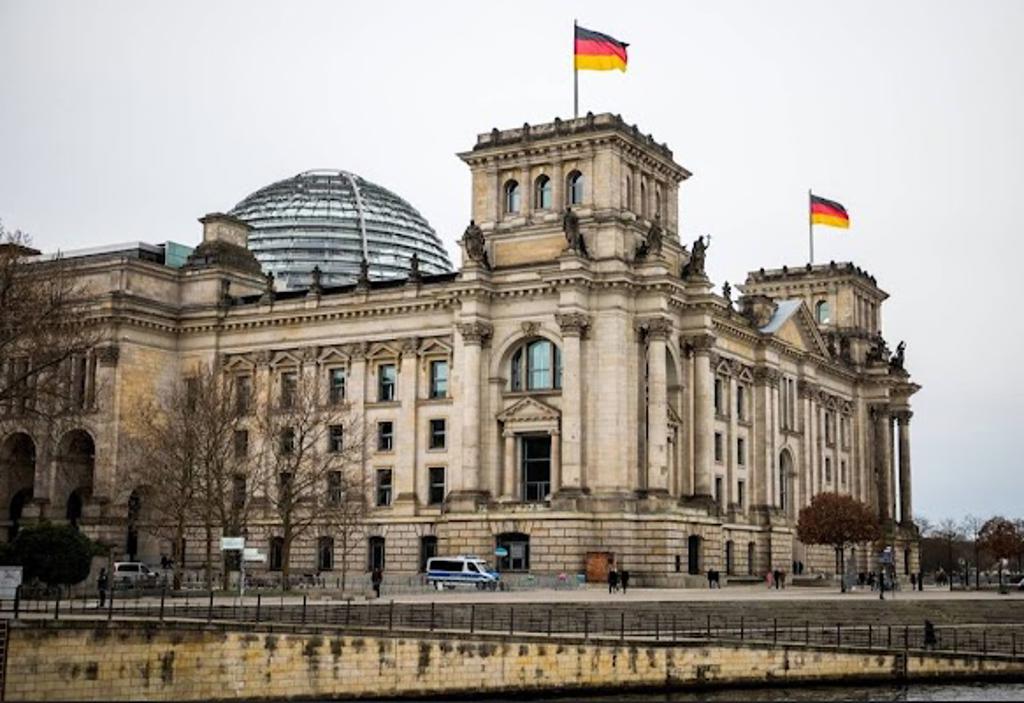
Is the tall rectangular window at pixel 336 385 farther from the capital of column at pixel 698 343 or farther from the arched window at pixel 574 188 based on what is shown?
the capital of column at pixel 698 343

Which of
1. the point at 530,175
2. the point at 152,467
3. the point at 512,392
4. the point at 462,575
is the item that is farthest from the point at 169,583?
the point at 530,175

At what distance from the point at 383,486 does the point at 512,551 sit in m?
12.8

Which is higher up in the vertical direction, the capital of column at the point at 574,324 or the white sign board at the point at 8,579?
the capital of column at the point at 574,324

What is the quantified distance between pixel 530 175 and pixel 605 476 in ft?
64.7

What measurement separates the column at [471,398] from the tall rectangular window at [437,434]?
4254 mm

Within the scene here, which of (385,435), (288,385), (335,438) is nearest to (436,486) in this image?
(385,435)

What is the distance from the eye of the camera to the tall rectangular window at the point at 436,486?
91.6 m

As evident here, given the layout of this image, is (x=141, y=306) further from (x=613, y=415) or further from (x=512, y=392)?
(x=613, y=415)

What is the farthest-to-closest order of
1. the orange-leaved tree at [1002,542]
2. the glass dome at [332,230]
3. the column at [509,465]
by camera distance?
the glass dome at [332,230], the orange-leaved tree at [1002,542], the column at [509,465]

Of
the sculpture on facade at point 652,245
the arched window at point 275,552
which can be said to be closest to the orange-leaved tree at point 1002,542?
the sculpture on facade at point 652,245

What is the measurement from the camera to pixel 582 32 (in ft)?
283

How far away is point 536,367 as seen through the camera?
88.2 meters

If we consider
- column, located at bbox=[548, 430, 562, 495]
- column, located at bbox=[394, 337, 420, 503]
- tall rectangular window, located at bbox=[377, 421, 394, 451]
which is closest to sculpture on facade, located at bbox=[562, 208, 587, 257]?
column, located at bbox=[548, 430, 562, 495]

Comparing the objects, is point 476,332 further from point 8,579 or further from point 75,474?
point 8,579
